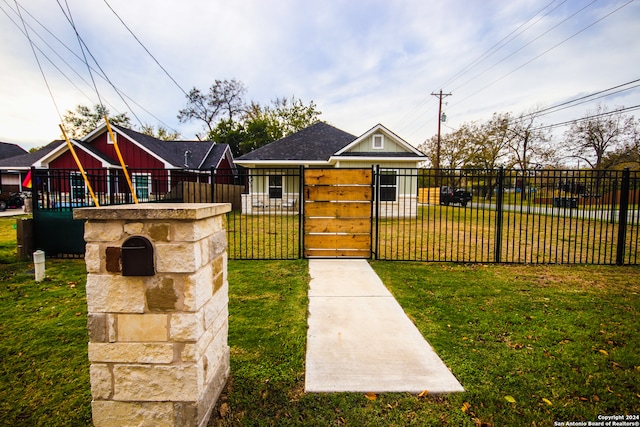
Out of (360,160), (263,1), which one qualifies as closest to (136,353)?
(263,1)

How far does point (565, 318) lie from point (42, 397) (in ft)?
17.6

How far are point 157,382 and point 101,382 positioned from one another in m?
0.36

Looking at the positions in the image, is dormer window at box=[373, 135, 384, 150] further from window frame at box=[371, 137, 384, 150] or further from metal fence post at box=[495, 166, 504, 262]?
metal fence post at box=[495, 166, 504, 262]

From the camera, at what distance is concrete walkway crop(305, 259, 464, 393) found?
242cm

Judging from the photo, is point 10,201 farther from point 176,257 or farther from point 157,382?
point 176,257

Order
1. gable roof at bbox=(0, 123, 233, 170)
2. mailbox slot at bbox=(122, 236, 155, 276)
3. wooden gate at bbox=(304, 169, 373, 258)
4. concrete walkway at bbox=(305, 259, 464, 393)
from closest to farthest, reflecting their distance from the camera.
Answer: mailbox slot at bbox=(122, 236, 155, 276) < concrete walkway at bbox=(305, 259, 464, 393) < wooden gate at bbox=(304, 169, 373, 258) < gable roof at bbox=(0, 123, 233, 170)

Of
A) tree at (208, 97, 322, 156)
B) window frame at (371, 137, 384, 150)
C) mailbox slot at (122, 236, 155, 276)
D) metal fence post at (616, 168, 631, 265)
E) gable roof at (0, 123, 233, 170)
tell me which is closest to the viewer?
mailbox slot at (122, 236, 155, 276)

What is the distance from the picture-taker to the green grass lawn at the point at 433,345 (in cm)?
211

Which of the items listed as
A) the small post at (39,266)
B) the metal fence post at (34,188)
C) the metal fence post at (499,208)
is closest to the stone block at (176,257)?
the small post at (39,266)

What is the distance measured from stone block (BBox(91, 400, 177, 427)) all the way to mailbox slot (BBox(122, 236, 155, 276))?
2.77ft

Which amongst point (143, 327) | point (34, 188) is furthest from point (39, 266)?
point (143, 327)

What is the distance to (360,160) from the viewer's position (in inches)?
567

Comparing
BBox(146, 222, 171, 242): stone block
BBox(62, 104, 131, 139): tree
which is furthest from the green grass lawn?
BBox(62, 104, 131, 139): tree

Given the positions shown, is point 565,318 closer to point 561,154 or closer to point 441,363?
point 441,363
